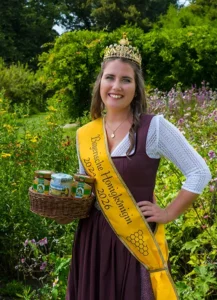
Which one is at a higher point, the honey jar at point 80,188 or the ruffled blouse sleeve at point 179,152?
the ruffled blouse sleeve at point 179,152

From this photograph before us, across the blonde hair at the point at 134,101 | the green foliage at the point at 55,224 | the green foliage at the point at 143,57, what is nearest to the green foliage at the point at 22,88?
the green foliage at the point at 143,57

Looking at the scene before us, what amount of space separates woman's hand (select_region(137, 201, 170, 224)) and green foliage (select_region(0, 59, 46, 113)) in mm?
13605

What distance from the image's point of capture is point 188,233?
3006mm

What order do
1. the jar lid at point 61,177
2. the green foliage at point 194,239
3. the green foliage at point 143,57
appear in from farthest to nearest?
1. the green foliage at point 143,57
2. the green foliage at point 194,239
3. the jar lid at point 61,177

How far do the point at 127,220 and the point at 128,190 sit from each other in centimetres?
11

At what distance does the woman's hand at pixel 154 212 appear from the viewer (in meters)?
1.82

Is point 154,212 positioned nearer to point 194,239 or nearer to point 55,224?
point 194,239

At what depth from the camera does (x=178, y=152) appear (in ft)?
5.85

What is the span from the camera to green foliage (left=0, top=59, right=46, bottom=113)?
15781 millimetres

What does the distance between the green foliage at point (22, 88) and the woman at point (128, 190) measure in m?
13.5

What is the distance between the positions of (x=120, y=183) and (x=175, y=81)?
842cm

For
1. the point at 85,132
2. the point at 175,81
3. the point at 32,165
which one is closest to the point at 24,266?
the point at 32,165

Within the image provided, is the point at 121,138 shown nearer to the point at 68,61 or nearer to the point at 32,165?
the point at 32,165

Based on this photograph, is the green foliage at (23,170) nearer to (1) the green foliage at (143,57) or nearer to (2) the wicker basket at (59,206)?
(2) the wicker basket at (59,206)
